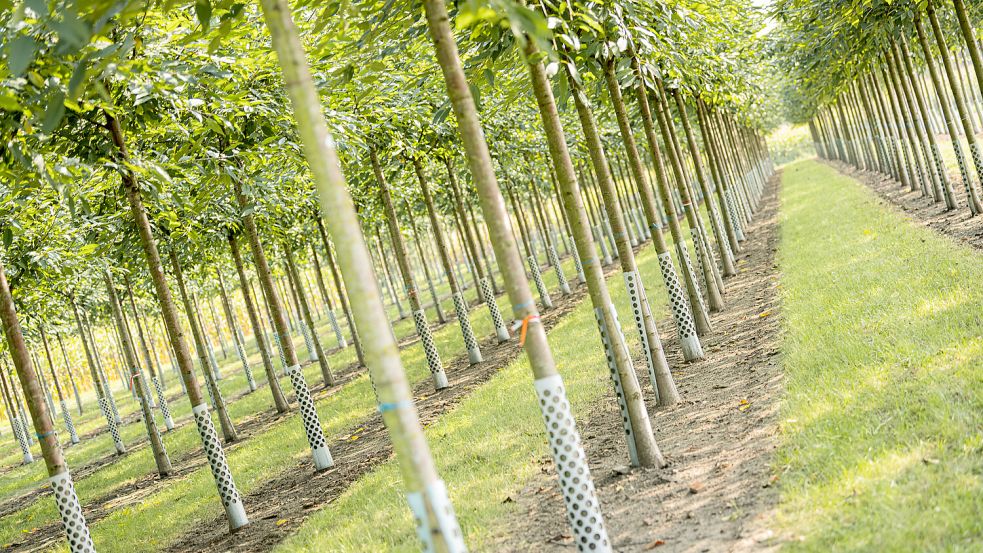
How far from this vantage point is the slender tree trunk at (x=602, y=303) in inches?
230

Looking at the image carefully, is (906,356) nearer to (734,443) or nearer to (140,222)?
(734,443)

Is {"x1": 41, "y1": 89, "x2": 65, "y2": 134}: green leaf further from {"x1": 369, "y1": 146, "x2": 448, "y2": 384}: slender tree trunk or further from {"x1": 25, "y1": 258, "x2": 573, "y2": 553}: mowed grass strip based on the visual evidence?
{"x1": 369, "y1": 146, "x2": 448, "y2": 384}: slender tree trunk

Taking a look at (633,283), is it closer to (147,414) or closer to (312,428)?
(312,428)

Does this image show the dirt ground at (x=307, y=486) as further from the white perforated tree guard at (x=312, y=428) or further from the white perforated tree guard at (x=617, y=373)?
the white perforated tree guard at (x=617, y=373)

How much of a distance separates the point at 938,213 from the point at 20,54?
1606 cm

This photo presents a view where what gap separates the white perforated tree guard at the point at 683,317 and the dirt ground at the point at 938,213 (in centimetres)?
416

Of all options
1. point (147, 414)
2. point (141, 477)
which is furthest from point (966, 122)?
point (141, 477)

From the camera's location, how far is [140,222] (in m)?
8.45

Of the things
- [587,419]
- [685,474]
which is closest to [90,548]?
[587,419]

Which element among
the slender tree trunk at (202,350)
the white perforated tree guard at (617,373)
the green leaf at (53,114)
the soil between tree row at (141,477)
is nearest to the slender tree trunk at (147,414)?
the soil between tree row at (141,477)

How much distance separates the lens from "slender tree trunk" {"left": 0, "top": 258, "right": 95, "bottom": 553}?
7.27 meters

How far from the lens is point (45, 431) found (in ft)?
23.9

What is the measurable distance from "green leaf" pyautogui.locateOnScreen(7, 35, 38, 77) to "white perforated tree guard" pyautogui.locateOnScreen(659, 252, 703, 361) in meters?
7.74

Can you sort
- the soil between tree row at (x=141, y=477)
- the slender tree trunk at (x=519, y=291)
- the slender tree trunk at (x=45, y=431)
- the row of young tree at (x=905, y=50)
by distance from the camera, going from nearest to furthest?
1. the slender tree trunk at (x=519, y=291)
2. the slender tree trunk at (x=45, y=431)
3. the row of young tree at (x=905, y=50)
4. the soil between tree row at (x=141, y=477)
